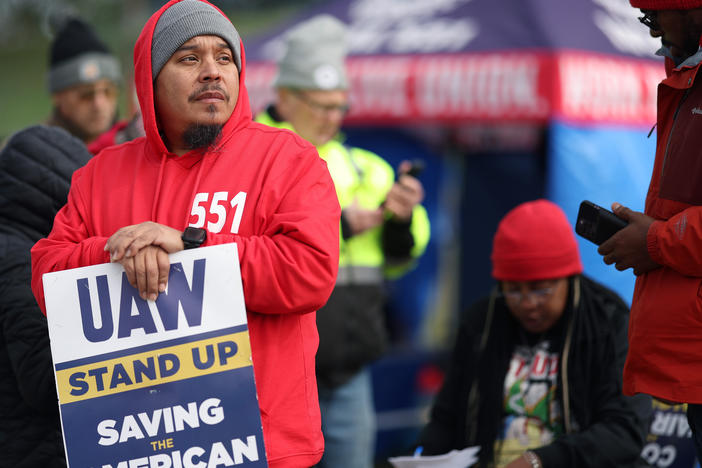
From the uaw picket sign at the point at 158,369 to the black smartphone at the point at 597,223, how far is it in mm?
988

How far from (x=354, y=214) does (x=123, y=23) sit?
14.5 m

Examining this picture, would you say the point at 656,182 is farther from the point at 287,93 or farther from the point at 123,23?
the point at 123,23

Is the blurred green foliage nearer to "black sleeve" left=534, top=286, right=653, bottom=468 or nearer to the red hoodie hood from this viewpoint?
"black sleeve" left=534, top=286, right=653, bottom=468

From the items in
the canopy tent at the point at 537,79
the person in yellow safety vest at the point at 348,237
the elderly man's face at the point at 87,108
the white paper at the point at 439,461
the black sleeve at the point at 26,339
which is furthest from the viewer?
the canopy tent at the point at 537,79

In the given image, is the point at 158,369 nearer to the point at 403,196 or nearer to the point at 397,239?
the point at 403,196

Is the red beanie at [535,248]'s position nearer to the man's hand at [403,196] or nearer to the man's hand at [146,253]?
the man's hand at [403,196]

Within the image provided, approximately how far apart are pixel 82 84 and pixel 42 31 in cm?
1420

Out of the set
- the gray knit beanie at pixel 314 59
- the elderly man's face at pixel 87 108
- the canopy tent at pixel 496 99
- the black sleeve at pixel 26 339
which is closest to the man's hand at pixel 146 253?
the black sleeve at pixel 26 339

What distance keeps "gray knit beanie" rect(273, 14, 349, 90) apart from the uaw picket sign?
2063 millimetres

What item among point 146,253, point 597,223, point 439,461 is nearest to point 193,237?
point 146,253

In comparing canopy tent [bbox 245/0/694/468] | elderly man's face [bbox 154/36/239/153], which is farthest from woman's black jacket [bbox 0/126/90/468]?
canopy tent [bbox 245/0/694/468]

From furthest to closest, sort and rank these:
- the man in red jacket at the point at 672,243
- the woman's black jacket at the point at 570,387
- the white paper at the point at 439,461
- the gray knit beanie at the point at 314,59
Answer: the gray knit beanie at the point at 314,59 → the woman's black jacket at the point at 570,387 → the white paper at the point at 439,461 → the man in red jacket at the point at 672,243

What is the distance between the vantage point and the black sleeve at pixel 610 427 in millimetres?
2848

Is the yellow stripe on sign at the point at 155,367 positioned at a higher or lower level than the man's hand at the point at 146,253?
lower
